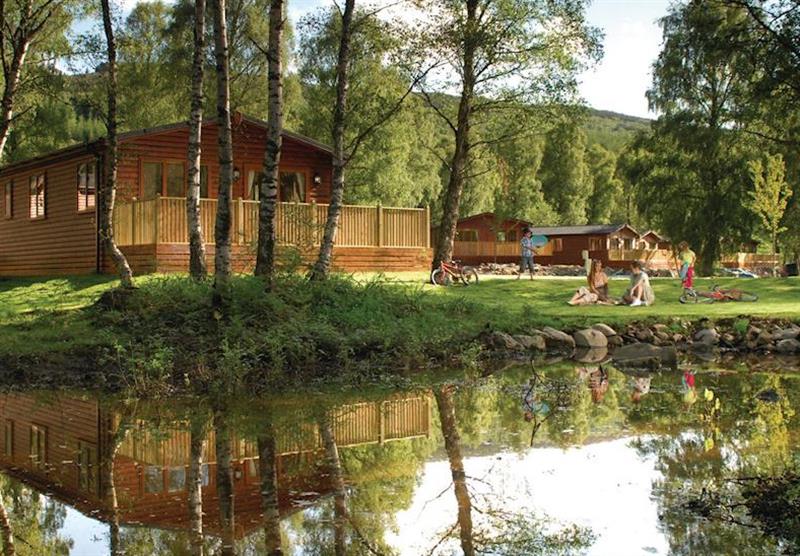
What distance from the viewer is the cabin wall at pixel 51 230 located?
24.2m

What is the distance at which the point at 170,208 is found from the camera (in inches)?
827

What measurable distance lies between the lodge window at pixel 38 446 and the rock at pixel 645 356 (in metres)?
9.52

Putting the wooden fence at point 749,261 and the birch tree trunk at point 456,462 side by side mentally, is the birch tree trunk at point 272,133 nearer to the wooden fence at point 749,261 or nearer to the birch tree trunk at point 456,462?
the birch tree trunk at point 456,462

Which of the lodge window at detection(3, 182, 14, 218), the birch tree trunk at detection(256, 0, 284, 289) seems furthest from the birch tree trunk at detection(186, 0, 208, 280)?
the lodge window at detection(3, 182, 14, 218)

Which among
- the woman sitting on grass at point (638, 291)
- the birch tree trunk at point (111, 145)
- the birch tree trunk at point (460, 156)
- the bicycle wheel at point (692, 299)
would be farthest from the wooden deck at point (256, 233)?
the bicycle wheel at point (692, 299)

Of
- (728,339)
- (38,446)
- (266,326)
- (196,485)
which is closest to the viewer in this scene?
(196,485)

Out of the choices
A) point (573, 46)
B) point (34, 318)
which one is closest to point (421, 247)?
point (573, 46)

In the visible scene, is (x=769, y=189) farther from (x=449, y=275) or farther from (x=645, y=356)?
(x=645, y=356)

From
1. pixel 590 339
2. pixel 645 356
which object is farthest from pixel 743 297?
pixel 645 356

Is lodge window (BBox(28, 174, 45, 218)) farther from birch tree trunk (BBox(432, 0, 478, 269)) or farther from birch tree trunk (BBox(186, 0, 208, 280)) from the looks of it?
birch tree trunk (BBox(432, 0, 478, 269))

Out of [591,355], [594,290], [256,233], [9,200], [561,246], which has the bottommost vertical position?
[591,355]

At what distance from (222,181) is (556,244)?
4975cm

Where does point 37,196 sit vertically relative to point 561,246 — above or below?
above

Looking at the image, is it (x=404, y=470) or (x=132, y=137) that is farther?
(x=132, y=137)
